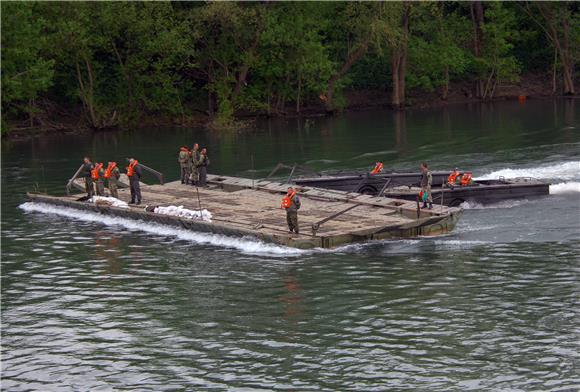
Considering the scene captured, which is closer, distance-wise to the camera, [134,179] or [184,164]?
[134,179]

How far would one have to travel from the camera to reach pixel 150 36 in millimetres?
83125

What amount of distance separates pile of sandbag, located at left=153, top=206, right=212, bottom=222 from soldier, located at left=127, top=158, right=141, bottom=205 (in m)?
2.58

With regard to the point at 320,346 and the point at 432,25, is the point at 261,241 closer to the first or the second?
the point at 320,346

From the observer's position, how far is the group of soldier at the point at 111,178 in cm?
4416

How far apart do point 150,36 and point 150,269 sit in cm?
5039

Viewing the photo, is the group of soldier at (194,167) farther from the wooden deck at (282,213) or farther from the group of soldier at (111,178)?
the group of soldier at (111,178)

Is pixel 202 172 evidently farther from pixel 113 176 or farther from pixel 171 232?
pixel 171 232

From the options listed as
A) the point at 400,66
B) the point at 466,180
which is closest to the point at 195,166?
the point at 466,180

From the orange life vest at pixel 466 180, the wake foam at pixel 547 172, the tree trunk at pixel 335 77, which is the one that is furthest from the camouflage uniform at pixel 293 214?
the tree trunk at pixel 335 77

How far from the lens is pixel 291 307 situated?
3020cm

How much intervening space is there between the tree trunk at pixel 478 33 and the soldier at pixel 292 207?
2726 inches

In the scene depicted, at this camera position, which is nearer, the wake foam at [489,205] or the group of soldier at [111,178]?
the group of soldier at [111,178]

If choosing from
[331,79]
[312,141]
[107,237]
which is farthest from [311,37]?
[107,237]

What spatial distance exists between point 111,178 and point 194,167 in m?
4.38
